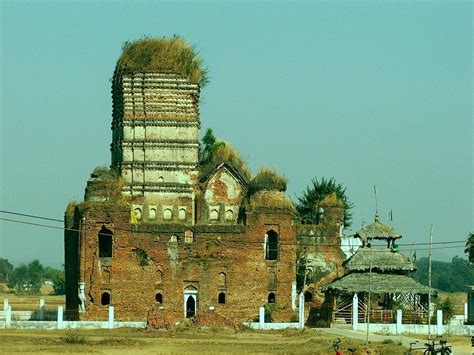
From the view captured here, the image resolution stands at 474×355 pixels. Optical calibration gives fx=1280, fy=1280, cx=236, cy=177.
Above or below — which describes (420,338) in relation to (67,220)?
below

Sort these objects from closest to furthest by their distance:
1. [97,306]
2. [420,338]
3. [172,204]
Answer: [420,338], [97,306], [172,204]

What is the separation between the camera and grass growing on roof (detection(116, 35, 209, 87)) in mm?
57062

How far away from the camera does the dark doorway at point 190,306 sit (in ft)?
178

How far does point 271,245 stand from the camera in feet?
181

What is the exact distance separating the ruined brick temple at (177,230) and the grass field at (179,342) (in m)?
2.87

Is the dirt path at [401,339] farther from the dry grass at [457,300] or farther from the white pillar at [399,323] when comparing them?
the dry grass at [457,300]

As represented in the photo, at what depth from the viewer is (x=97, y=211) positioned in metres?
53.2

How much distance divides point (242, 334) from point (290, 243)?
7111mm

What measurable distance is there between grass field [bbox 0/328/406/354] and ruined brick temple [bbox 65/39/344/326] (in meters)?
2.87

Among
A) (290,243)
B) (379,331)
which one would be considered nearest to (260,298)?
(290,243)

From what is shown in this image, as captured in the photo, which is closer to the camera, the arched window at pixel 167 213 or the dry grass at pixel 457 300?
the arched window at pixel 167 213

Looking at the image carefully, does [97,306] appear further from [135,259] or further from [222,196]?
[222,196]

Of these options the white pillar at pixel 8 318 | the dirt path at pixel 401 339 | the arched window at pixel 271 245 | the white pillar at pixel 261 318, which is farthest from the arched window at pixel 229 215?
the white pillar at pixel 8 318

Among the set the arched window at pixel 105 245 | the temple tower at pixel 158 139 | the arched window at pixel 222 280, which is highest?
the temple tower at pixel 158 139
